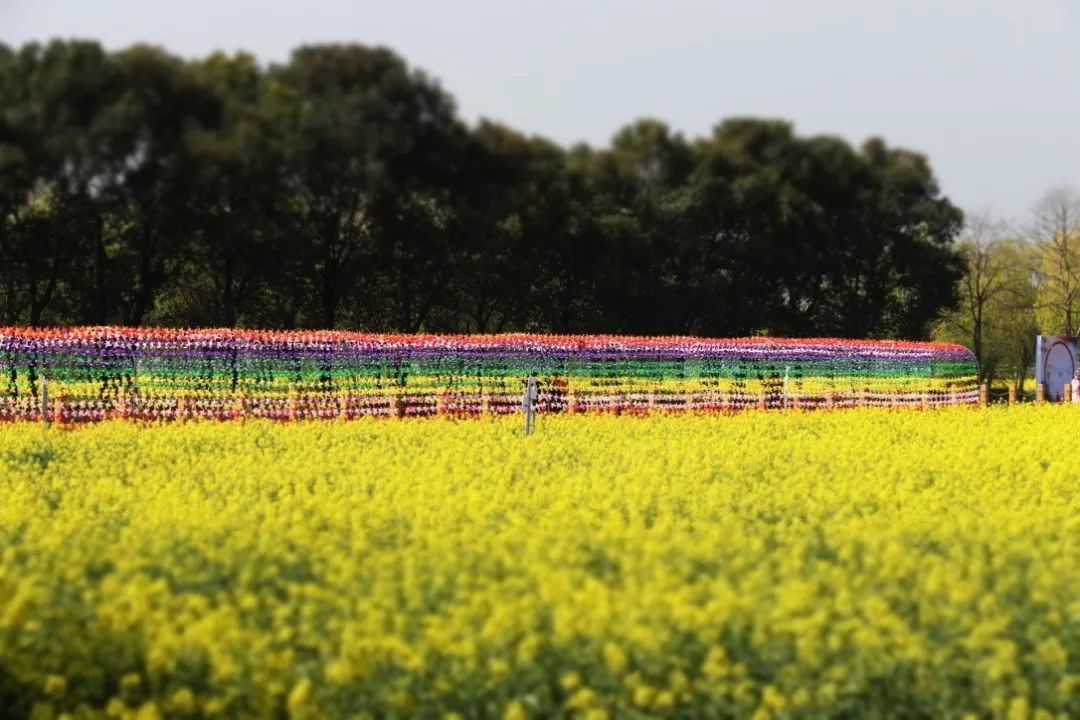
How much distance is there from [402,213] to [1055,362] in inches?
883

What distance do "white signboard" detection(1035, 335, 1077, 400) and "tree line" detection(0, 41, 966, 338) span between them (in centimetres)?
1967

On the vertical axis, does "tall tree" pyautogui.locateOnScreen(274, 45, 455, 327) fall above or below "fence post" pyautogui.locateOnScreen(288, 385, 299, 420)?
above

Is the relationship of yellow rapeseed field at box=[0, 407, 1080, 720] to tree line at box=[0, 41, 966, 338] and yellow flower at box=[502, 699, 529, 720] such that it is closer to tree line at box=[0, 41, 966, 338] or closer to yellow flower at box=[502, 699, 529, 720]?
yellow flower at box=[502, 699, 529, 720]

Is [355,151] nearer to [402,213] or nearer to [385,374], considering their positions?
[402,213]

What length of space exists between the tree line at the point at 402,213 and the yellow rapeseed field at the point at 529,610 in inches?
1398

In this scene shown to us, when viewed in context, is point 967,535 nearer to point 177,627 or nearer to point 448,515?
point 448,515

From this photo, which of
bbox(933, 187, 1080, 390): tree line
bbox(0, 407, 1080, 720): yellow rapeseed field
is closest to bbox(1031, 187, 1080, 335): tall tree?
bbox(933, 187, 1080, 390): tree line

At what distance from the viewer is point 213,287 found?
53.6m

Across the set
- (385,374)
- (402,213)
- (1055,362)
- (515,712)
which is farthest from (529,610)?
(402,213)

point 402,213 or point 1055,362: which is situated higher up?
point 402,213

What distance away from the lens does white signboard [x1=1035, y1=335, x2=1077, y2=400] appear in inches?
1481

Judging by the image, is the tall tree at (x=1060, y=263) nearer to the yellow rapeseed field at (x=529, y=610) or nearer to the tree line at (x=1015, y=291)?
the tree line at (x=1015, y=291)

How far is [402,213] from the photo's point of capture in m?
49.4

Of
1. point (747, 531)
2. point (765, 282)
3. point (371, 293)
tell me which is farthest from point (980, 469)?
point (765, 282)
